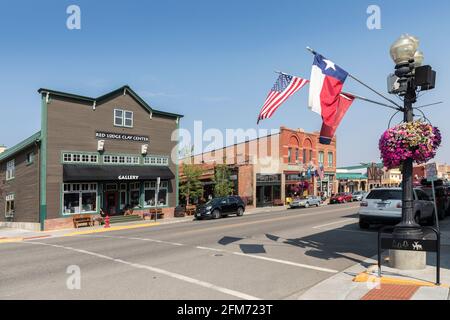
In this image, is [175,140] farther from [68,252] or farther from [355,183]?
[355,183]

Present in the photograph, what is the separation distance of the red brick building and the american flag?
92.9 ft

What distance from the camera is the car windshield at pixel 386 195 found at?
16.0m

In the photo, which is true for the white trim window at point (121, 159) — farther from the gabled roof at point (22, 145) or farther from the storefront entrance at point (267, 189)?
the storefront entrance at point (267, 189)

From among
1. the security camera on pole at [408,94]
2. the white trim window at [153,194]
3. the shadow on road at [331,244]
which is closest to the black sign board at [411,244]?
the security camera on pole at [408,94]

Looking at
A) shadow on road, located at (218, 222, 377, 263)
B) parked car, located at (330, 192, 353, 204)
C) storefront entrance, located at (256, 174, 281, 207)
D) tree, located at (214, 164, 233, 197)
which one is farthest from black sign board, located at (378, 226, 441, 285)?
parked car, located at (330, 192, 353, 204)

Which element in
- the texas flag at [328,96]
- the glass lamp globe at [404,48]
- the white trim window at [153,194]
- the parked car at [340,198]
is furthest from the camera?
the parked car at [340,198]

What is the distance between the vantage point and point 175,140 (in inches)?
1356

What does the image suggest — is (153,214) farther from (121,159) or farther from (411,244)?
(411,244)

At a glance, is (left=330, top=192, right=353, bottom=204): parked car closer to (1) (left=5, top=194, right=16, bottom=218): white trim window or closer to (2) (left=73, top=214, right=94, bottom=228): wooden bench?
(2) (left=73, top=214, right=94, bottom=228): wooden bench

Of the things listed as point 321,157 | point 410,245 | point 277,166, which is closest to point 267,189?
point 277,166

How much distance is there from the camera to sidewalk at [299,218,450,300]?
23.2 ft

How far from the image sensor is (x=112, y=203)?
29.8 m

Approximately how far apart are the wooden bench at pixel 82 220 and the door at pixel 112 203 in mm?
2450

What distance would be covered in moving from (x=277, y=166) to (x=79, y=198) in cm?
2662
